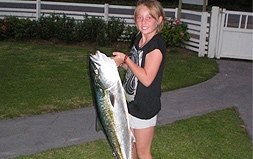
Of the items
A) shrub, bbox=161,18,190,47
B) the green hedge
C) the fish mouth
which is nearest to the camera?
the fish mouth

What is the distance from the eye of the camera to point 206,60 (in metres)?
10.7

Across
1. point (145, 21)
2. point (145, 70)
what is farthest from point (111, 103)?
point (145, 21)

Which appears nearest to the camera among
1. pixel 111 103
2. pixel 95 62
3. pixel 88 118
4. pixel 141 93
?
pixel 95 62

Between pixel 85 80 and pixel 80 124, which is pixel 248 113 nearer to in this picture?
pixel 80 124

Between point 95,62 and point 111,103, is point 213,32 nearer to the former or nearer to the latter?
point 111,103

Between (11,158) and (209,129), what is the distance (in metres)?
2.79

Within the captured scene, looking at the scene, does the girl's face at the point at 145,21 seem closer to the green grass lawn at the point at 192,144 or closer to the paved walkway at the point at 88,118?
the green grass lawn at the point at 192,144

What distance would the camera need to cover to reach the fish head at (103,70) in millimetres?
2432

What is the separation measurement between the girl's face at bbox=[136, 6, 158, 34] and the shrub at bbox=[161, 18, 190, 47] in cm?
849

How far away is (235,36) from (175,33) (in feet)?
5.65

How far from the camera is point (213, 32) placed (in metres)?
10.8

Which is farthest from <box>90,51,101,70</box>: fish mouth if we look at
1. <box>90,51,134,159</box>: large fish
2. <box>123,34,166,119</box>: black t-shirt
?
<box>123,34,166,119</box>: black t-shirt

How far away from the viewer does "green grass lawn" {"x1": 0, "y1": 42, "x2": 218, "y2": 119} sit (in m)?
6.52

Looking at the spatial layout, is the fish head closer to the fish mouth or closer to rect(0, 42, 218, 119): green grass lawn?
the fish mouth
